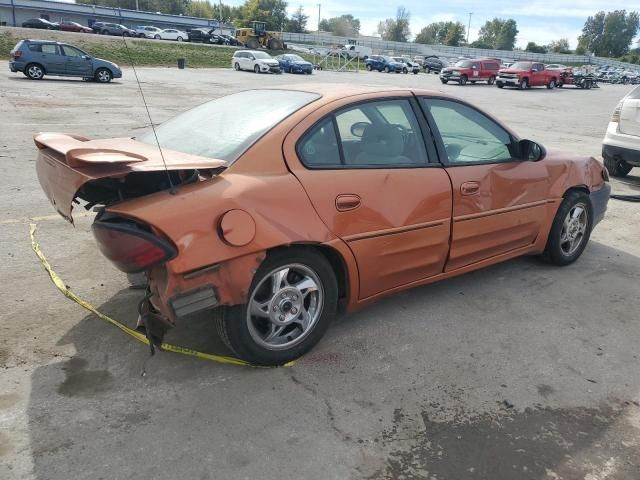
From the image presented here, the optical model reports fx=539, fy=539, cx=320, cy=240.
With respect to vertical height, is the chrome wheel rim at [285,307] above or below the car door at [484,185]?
below

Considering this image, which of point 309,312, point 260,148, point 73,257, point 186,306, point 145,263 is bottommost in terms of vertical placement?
point 73,257

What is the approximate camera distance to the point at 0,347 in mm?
3207

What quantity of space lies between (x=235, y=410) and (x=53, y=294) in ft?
6.39

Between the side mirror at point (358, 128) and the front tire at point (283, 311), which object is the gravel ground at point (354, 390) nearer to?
the front tire at point (283, 311)

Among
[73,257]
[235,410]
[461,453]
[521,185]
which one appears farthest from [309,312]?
[73,257]

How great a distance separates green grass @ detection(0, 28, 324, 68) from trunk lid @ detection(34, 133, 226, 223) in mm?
38526

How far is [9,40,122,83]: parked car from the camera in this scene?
2220 centimetres

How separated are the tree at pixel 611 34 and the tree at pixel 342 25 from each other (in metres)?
56.2

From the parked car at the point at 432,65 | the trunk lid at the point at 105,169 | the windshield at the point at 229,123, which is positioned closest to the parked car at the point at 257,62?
the parked car at the point at 432,65

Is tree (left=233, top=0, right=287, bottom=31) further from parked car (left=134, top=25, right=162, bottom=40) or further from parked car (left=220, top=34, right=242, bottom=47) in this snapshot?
parked car (left=134, top=25, right=162, bottom=40)

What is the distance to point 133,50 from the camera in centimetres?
4266

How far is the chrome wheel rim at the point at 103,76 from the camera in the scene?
938 inches

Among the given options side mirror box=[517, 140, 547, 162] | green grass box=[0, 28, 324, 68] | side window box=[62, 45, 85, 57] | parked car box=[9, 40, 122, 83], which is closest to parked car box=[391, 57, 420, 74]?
green grass box=[0, 28, 324, 68]

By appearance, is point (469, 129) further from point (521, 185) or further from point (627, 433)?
point (627, 433)
